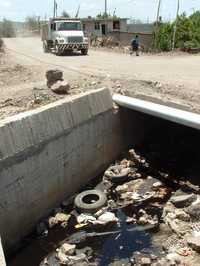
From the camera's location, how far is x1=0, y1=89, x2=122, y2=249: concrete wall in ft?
27.3

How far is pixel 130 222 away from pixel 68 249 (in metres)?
1.75

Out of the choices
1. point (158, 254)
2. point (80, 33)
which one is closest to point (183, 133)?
point (158, 254)

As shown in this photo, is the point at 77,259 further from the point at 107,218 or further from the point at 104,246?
the point at 107,218

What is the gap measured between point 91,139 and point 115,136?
1341mm

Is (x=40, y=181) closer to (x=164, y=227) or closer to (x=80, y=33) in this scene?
(x=164, y=227)

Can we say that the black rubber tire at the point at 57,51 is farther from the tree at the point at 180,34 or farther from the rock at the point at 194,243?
the rock at the point at 194,243

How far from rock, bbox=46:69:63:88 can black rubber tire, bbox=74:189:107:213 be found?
341 centimetres

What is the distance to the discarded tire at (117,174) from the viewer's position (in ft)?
36.9

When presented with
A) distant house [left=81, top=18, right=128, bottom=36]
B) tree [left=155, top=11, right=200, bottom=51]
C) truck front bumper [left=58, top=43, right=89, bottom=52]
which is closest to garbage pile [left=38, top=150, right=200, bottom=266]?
truck front bumper [left=58, top=43, right=89, bottom=52]

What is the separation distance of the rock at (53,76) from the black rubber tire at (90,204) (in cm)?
341

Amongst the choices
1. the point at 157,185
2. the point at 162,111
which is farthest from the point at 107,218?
the point at 162,111

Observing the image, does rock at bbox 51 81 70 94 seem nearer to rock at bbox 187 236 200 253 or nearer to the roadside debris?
the roadside debris

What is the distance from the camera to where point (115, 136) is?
12.3 meters

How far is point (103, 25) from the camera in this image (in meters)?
43.3
